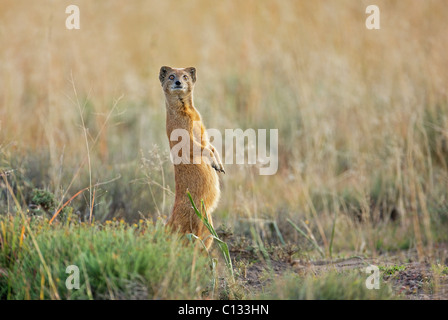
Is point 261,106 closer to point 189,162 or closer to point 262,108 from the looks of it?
point 262,108

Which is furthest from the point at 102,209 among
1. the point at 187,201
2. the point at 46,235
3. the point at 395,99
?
the point at 395,99

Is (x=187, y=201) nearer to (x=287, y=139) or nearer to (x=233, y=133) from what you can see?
(x=233, y=133)

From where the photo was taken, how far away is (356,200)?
700 centimetres

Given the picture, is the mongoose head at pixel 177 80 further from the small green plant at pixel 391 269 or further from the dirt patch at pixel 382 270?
the small green plant at pixel 391 269

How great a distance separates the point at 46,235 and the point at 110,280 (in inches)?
29.6

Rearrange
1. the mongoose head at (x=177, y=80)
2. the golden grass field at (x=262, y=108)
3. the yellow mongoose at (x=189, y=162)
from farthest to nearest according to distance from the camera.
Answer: the golden grass field at (x=262, y=108), the mongoose head at (x=177, y=80), the yellow mongoose at (x=189, y=162)

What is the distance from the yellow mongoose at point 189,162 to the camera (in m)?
4.66

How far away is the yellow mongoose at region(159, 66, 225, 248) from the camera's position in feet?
15.3

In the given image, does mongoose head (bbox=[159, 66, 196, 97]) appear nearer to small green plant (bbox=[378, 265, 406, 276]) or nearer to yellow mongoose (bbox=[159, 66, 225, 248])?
yellow mongoose (bbox=[159, 66, 225, 248])

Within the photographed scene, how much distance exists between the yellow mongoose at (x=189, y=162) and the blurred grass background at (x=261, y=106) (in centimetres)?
46

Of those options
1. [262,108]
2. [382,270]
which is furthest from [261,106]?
[382,270]

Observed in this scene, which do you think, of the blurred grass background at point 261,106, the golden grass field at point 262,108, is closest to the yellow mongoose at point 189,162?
the golden grass field at point 262,108

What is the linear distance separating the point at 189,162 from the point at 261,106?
14.3 ft

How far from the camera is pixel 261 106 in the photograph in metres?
8.98
